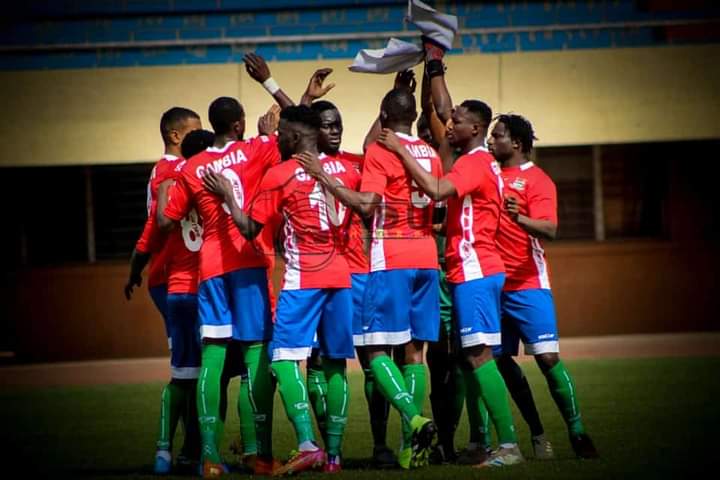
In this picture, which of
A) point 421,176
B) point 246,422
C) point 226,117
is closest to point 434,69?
point 421,176

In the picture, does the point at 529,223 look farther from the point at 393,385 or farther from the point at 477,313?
the point at 393,385

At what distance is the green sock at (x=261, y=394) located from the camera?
336 inches

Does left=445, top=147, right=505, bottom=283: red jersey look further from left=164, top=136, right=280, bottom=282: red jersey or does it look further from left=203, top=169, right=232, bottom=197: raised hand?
left=203, top=169, right=232, bottom=197: raised hand

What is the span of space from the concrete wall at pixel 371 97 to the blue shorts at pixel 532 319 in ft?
28.6

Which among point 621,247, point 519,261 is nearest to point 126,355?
point 621,247

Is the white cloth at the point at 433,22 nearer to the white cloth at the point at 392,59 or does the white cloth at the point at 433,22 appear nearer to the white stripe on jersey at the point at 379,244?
the white cloth at the point at 392,59

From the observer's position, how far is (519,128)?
A: 372 inches

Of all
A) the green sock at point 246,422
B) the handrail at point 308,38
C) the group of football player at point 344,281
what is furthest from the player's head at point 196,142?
the handrail at point 308,38

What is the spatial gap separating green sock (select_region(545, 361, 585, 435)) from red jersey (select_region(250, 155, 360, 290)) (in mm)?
1730

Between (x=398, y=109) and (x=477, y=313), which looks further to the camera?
(x=398, y=109)

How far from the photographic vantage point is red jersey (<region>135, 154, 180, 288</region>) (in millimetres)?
9125

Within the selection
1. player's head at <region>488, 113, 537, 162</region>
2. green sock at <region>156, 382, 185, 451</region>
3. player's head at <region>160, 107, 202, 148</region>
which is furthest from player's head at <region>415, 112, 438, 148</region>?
green sock at <region>156, 382, 185, 451</region>

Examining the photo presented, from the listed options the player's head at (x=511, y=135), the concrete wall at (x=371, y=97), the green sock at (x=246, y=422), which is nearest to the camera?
the green sock at (x=246, y=422)

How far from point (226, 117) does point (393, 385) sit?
7.04 feet
